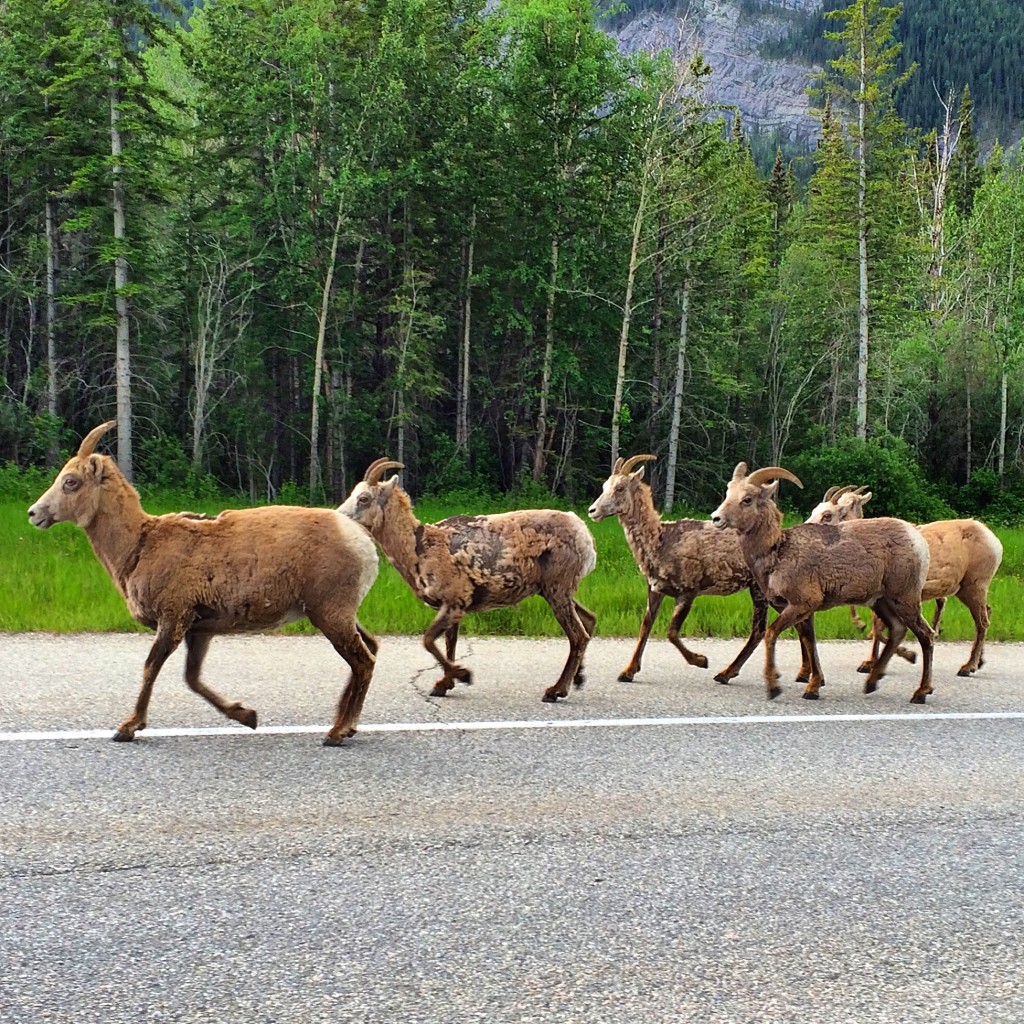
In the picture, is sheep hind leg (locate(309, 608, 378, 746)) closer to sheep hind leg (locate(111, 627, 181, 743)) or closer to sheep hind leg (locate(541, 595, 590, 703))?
sheep hind leg (locate(111, 627, 181, 743))

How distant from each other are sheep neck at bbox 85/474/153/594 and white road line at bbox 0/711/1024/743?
95 cm

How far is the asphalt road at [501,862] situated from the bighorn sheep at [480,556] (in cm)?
81

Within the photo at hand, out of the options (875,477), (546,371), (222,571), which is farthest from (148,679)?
(875,477)

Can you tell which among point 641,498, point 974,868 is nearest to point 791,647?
point 641,498

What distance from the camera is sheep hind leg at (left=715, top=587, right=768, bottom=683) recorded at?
8.67 meters

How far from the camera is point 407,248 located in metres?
34.0

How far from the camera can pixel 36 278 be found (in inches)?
1294

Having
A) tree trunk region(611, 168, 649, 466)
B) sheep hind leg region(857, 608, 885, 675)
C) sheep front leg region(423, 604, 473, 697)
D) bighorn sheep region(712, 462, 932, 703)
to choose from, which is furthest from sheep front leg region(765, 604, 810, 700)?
tree trunk region(611, 168, 649, 466)

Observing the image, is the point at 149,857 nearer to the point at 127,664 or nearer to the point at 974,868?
the point at 974,868

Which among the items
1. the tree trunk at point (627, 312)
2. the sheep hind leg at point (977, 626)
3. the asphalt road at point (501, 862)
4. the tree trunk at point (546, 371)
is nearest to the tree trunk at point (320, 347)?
the tree trunk at point (546, 371)

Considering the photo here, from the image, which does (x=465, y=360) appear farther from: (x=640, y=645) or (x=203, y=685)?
(x=203, y=685)

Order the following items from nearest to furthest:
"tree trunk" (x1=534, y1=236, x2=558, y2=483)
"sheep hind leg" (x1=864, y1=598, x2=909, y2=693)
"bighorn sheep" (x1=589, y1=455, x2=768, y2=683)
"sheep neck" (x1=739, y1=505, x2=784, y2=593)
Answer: "sheep hind leg" (x1=864, y1=598, x2=909, y2=693), "sheep neck" (x1=739, y1=505, x2=784, y2=593), "bighorn sheep" (x1=589, y1=455, x2=768, y2=683), "tree trunk" (x1=534, y1=236, x2=558, y2=483)

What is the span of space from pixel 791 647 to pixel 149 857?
323 inches

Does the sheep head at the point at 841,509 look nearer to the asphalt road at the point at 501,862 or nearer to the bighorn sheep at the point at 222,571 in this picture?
the asphalt road at the point at 501,862
